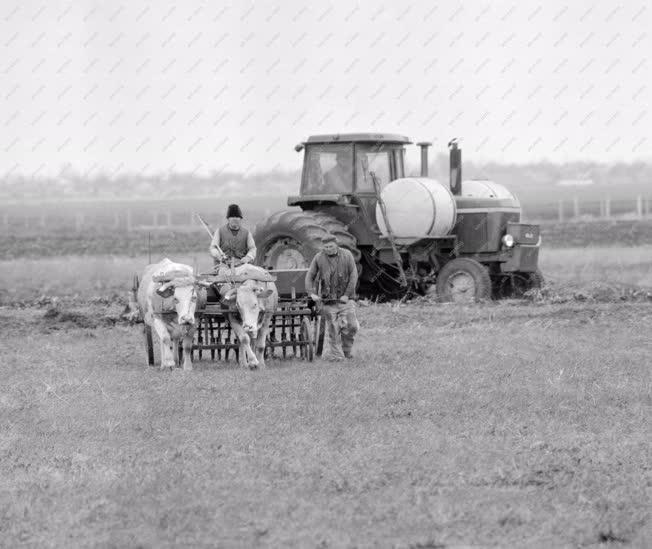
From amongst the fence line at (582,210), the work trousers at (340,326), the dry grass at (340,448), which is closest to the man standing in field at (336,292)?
the work trousers at (340,326)

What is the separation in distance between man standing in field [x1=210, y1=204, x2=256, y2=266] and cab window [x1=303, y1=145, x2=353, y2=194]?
20.7 ft

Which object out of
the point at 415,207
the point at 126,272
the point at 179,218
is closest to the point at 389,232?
the point at 415,207

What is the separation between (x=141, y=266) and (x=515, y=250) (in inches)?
550

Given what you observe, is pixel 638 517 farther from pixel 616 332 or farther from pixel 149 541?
pixel 616 332

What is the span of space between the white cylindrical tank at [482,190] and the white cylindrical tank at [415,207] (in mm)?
1491

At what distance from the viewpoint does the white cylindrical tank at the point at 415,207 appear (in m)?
23.1

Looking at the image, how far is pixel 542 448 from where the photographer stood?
1086cm

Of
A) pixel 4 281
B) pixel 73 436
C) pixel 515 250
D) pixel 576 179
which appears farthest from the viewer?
pixel 576 179

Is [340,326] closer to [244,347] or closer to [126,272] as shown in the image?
[244,347]

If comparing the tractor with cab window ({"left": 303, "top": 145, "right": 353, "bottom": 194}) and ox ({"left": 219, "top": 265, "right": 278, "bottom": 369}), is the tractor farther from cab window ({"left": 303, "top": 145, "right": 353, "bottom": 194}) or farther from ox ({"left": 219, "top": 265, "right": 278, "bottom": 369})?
ox ({"left": 219, "top": 265, "right": 278, "bottom": 369})

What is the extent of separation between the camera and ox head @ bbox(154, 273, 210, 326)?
1636 cm

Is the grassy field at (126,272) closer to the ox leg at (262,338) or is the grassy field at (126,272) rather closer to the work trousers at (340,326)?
the work trousers at (340,326)

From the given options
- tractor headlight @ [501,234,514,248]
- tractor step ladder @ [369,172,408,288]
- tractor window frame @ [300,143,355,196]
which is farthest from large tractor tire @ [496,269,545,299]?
tractor window frame @ [300,143,355,196]

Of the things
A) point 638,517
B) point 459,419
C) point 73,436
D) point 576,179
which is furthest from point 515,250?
point 576,179
